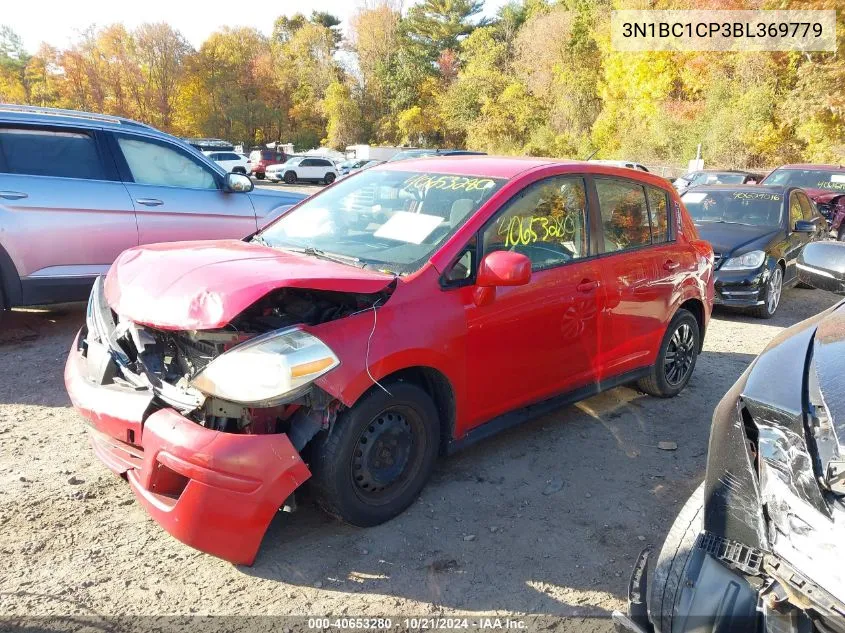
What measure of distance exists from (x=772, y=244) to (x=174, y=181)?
7.14 meters

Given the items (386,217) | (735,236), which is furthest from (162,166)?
(735,236)

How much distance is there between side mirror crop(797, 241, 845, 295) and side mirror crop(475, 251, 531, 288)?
138 cm

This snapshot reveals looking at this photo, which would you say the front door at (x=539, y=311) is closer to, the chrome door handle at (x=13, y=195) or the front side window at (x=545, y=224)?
the front side window at (x=545, y=224)

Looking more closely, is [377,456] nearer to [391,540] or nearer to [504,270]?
[391,540]

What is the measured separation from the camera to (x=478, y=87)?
49.2m

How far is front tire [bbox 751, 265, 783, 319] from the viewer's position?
784 cm

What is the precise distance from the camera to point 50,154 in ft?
18.4

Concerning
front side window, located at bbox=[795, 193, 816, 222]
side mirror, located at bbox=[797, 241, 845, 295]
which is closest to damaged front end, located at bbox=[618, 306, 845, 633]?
side mirror, located at bbox=[797, 241, 845, 295]

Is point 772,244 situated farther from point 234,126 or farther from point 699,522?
point 234,126

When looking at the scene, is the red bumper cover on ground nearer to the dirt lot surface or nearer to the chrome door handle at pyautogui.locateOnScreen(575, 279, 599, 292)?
the dirt lot surface

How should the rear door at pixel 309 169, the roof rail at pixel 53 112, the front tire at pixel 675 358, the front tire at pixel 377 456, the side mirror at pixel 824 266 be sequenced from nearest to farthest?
the front tire at pixel 377 456 < the side mirror at pixel 824 266 < the front tire at pixel 675 358 < the roof rail at pixel 53 112 < the rear door at pixel 309 169

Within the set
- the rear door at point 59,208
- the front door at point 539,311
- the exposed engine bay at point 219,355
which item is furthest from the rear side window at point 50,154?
the front door at point 539,311

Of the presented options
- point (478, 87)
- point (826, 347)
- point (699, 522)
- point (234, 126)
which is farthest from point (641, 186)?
point (234, 126)

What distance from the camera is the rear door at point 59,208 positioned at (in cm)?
532
